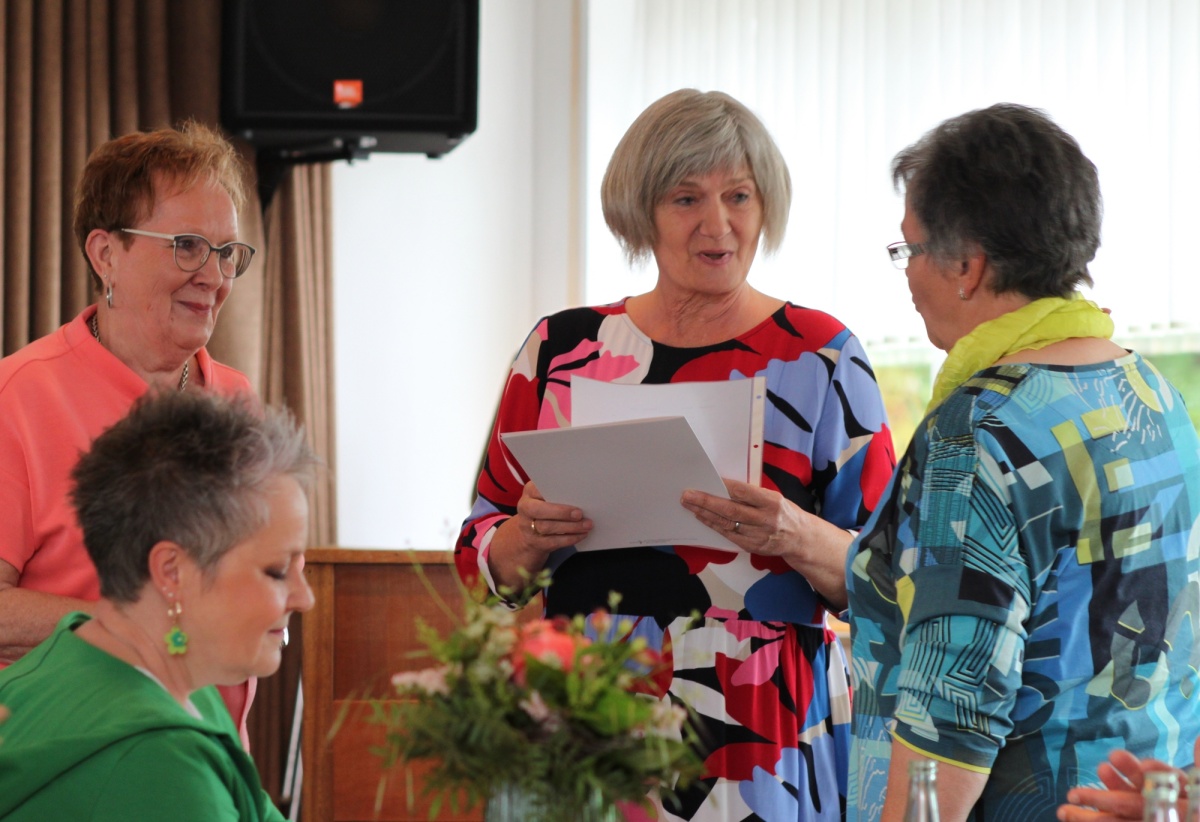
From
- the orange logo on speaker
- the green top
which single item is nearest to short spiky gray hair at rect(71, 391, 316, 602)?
the green top

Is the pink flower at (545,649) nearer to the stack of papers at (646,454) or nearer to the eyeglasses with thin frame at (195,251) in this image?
the stack of papers at (646,454)

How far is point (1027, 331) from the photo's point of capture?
1498mm

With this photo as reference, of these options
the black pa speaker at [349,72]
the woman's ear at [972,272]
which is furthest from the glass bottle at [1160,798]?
the black pa speaker at [349,72]

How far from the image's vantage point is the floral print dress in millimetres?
1879

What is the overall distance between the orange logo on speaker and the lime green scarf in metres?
2.58

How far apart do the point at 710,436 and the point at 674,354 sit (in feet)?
0.60

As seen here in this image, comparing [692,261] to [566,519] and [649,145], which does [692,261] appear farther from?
[566,519]

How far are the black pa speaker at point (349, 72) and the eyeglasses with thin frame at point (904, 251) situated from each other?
230 centimetres

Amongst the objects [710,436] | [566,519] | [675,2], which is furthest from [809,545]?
[675,2]

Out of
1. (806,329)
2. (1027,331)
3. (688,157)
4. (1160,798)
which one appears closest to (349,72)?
(688,157)

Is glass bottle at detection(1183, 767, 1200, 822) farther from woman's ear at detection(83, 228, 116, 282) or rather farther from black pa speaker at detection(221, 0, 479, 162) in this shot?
black pa speaker at detection(221, 0, 479, 162)

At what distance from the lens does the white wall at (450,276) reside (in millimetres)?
4555

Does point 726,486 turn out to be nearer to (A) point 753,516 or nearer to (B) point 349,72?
(A) point 753,516

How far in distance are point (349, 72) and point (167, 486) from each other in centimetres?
251
